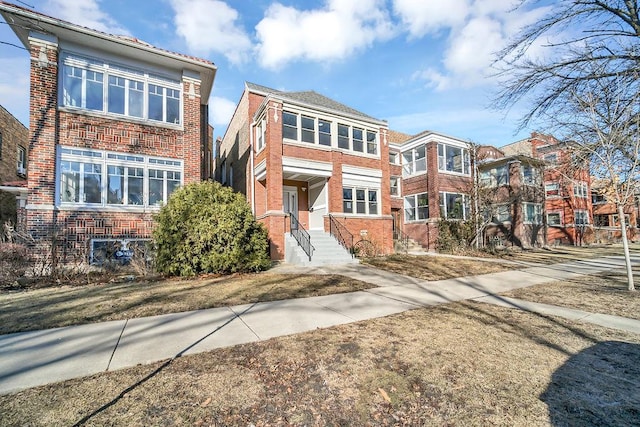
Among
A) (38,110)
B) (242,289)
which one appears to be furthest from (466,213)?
(38,110)

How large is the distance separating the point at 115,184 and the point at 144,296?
7.43m

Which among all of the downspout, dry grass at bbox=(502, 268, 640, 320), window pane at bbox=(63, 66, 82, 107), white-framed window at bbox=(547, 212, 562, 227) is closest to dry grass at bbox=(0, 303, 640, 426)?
dry grass at bbox=(502, 268, 640, 320)

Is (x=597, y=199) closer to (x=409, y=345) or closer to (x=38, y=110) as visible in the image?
(x=409, y=345)

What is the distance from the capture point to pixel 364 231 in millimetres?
15453

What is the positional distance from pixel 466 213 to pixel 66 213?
2146cm

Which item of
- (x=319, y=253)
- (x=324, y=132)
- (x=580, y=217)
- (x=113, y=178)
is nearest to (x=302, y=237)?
(x=319, y=253)

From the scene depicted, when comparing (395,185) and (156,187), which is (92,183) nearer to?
(156,187)

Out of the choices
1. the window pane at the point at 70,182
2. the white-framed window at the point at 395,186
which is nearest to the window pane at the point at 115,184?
the window pane at the point at 70,182

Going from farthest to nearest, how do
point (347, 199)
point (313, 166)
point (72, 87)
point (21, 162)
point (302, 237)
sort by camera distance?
1. point (21, 162)
2. point (347, 199)
3. point (313, 166)
4. point (302, 237)
5. point (72, 87)

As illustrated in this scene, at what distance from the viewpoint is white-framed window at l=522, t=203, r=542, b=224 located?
2333 centimetres

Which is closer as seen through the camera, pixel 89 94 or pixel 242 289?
pixel 242 289

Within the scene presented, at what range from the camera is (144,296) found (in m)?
6.42

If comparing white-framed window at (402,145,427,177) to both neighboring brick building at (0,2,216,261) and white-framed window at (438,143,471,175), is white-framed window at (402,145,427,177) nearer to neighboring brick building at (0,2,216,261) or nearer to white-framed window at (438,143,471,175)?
white-framed window at (438,143,471,175)

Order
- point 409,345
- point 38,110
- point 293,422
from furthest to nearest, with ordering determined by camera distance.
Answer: point 38,110
point 409,345
point 293,422
